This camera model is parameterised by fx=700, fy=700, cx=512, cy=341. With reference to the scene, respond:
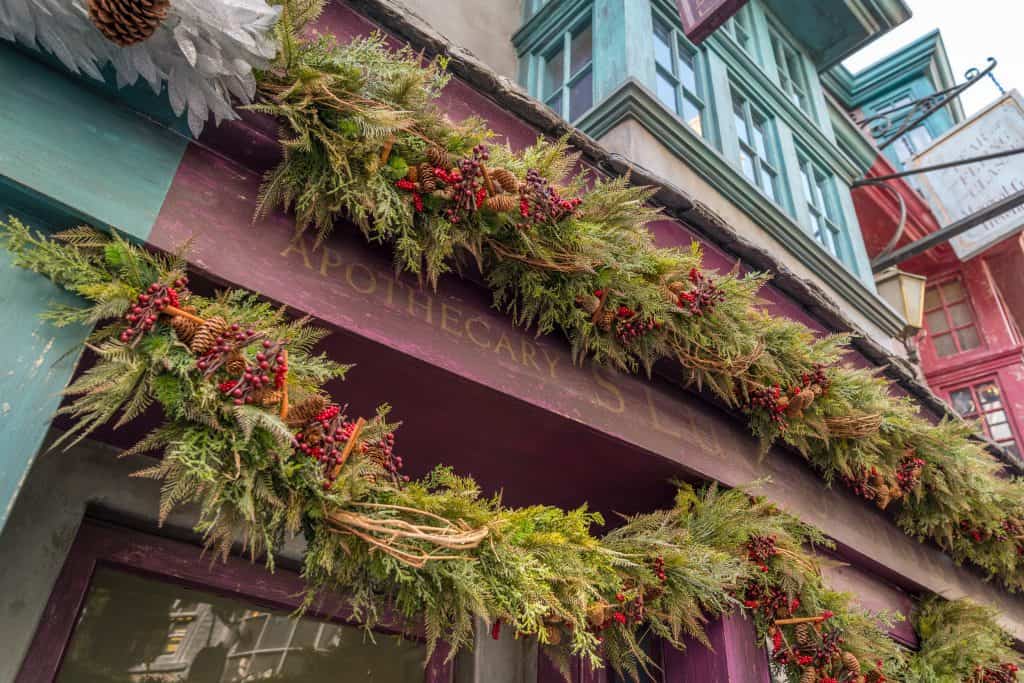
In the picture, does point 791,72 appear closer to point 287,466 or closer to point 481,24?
point 481,24

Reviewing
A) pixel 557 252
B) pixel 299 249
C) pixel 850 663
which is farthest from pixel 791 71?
pixel 299 249

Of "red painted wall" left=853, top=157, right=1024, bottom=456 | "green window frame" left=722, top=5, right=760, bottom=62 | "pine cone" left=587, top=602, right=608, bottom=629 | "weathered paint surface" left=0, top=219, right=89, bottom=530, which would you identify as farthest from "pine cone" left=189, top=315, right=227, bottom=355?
"red painted wall" left=853, top=157, right=1024, bottom=456

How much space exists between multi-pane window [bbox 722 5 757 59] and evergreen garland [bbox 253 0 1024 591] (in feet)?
18.0

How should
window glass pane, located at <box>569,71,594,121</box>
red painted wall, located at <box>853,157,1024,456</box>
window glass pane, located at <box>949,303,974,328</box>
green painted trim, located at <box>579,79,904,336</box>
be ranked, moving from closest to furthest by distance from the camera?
green painted trim, located at <box>579,79,904,336</box> < window glass pane, located at <box>569,71,594,121</box> < red painted wall, located at <box>853,157,1024,456</box> < window glass pane, located at <box>949,303,974,328</box>

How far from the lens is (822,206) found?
297 inches

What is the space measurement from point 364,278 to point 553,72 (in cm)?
545

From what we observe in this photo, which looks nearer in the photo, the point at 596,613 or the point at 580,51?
the point at 596,613

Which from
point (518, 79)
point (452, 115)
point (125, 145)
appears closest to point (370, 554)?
point (125, 145)

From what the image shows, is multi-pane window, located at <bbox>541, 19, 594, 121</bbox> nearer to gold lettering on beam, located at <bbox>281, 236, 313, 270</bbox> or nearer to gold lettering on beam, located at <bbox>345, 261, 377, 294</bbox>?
gold lettering on beam, located at <bbox>345, 261, 377, 294</bbox>

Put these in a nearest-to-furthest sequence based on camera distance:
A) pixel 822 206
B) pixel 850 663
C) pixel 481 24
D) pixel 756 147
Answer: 1. pixel 850 663
2. pixel 756 147
3. pixel 481 24
4. pixel 822 206

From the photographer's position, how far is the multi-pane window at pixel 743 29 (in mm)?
7957

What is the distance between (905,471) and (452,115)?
290 cm

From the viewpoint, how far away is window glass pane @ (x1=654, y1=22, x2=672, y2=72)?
6.46 meters

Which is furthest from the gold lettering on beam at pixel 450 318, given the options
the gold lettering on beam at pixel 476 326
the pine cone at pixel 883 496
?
the pine cone at pixel 883 496
